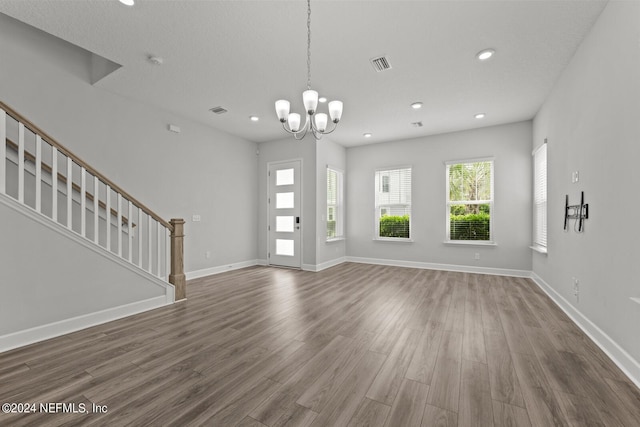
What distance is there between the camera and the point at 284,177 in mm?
6387

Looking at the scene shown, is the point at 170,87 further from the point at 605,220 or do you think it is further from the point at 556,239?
the point at 556,239

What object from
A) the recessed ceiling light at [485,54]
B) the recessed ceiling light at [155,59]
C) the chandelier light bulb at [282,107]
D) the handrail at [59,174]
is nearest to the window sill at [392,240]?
the recessed ceiling light at [485,54]

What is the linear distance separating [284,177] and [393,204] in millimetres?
2624

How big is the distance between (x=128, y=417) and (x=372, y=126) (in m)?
5.33

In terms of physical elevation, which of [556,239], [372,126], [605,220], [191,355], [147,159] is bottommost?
[191,355]

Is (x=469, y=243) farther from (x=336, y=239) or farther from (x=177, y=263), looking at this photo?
(x=177, y=263)

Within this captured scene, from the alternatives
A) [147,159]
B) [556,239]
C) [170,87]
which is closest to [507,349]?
[556,239]

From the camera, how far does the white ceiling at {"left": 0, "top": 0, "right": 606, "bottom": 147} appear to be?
7.98 ft

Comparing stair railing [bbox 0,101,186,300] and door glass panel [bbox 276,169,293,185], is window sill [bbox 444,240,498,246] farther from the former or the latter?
stair railing [bbox 0,101,186,300]

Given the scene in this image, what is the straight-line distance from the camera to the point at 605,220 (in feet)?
7.96

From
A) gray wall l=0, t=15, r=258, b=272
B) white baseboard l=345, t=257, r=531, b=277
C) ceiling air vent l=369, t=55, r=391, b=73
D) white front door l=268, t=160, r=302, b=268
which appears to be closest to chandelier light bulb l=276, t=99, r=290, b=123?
ceiling air vent l=369, t=55, r=391, b=73

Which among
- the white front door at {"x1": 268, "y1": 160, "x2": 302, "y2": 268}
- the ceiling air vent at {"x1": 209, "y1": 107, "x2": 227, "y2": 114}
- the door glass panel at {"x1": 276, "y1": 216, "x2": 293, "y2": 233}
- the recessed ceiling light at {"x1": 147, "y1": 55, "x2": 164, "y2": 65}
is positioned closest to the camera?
the recessed ceiling light at {"x1": 147, "y1": 55, "x2": 164, "y2": 65}

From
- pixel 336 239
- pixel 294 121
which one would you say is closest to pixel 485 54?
pixel 294 121

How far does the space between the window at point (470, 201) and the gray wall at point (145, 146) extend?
442 cm
